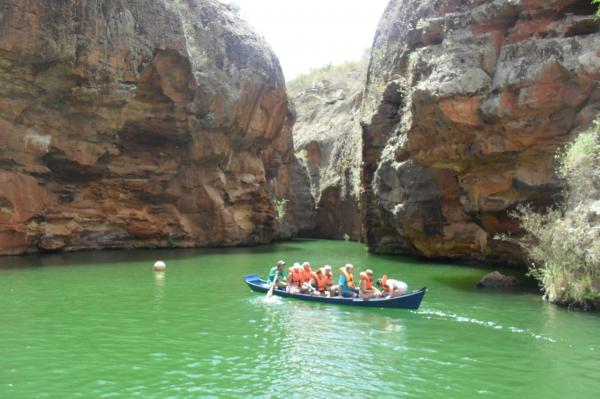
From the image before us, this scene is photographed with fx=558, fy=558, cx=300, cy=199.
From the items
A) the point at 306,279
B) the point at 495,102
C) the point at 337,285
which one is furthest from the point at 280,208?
the point at 337,285

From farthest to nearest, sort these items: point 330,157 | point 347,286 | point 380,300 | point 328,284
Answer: point 330,157
point 328,284
point 347,286
point 380,300

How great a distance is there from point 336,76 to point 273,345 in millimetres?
62038

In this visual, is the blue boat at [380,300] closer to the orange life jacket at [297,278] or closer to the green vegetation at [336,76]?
the orange life jacket at [297,278]

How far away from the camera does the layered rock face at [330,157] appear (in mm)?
49031

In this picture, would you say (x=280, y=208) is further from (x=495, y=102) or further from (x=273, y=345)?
(x=273, y=345)

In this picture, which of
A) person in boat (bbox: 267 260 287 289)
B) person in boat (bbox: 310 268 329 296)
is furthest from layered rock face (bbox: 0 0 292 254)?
person in boat (bbox: 310 268 329 296)

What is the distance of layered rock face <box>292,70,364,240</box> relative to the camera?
49.0 m

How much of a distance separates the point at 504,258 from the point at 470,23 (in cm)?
1192

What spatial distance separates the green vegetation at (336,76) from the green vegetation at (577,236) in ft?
Answer: 162

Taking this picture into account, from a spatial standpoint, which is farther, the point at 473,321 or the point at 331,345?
the point at 473,321

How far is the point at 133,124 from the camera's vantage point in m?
33.2

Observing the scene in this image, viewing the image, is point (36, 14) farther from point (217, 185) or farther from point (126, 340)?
point (126, 340)

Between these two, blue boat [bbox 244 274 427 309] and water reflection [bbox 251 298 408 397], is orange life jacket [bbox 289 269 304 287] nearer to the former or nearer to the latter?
blue boat [bbox 244 274 427 309]

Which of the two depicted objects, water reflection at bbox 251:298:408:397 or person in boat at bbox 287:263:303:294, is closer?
water reflection at bbox 251:298:408:397
